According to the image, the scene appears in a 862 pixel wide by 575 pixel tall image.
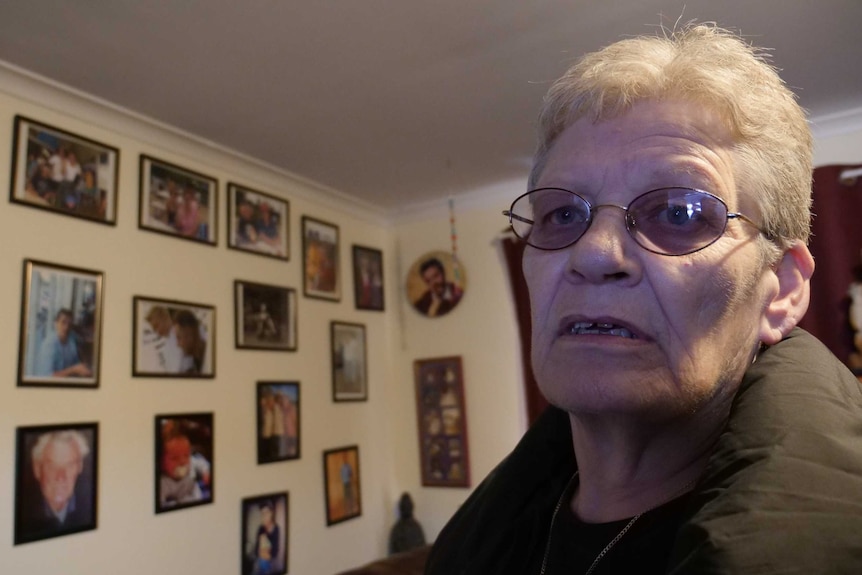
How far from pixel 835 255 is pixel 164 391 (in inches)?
90.9

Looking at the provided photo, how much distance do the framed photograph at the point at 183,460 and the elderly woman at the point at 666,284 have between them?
167 centimetres

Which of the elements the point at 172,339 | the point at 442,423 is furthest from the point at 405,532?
the point at 172,339

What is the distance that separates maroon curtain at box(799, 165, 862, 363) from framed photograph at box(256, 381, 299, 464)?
6.18 ft

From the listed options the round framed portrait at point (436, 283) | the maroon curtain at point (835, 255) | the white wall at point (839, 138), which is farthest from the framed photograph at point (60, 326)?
the white wall at point (839, 138)

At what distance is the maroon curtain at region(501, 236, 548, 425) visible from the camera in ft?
9.41

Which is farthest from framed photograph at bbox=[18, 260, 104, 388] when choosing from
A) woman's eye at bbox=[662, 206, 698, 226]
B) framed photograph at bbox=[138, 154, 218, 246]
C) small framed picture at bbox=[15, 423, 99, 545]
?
woman's eye at bbox=[662, 206, 698, 226]

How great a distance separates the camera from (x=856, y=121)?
240cm

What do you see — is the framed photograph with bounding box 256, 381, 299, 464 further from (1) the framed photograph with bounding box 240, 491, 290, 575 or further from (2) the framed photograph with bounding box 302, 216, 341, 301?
(2) the framed photograph with bounding box 302, 216, 341, 301

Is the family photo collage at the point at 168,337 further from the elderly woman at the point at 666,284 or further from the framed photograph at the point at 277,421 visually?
the elderly woman at the point at 666,284

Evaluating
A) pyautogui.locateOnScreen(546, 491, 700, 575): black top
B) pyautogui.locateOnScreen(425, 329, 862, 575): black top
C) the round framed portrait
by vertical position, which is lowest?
pyautogui.locateOnScreen(546, 491, 700, 575): black top

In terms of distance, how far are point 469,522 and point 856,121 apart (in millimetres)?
2294

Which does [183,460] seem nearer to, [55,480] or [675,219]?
[55,480]

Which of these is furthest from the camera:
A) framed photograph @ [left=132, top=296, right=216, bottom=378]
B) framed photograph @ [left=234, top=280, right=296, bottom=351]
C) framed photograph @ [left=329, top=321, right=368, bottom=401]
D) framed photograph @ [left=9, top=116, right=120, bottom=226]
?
framed photograph @ [left=329, top=321, right=368, bottom=401]

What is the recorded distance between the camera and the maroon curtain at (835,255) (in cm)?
232
